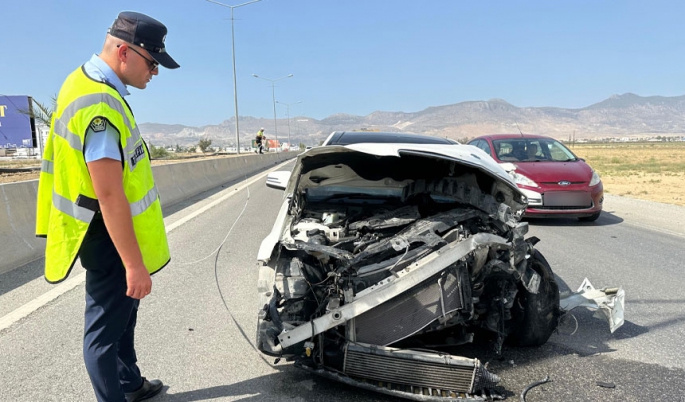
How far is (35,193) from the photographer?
6633mm

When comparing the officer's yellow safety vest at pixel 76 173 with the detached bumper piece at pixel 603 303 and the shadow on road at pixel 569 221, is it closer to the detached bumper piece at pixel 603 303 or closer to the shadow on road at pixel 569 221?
the detached bumper piece at pixel 603 303

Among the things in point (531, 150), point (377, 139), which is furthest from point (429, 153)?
point (531, 150)

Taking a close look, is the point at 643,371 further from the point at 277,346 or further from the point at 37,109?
the point at 37,109

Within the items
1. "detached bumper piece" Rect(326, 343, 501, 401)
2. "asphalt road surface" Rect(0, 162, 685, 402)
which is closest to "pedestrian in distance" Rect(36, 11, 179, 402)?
"asphalt road surface" Rect(0, 162, 685, 402)

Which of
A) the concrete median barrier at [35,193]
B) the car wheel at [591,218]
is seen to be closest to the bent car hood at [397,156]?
the concrete median barrier at [35,193]

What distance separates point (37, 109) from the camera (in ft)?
65.7

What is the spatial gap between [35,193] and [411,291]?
5.95 meters

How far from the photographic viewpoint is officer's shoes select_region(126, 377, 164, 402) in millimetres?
2816

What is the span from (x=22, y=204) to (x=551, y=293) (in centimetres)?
628

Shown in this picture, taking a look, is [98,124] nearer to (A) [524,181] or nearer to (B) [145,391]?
(B) [145,391]

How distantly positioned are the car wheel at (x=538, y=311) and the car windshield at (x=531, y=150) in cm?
661

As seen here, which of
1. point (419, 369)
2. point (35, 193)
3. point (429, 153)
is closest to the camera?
point (419, 369)

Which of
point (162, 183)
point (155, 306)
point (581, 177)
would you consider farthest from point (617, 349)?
point (162, 183)

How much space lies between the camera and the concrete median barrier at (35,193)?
18.8ft
